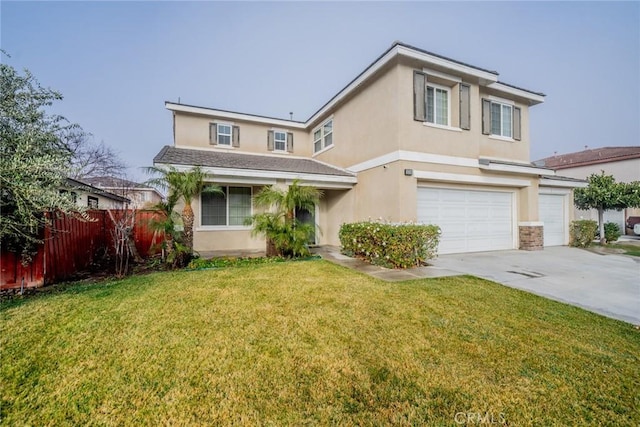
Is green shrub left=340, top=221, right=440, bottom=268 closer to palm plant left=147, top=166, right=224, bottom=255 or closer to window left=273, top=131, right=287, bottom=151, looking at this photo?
palm plant left=147, top=166, right=224, bottom=255

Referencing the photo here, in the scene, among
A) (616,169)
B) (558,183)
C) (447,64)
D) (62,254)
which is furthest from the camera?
(616,169)

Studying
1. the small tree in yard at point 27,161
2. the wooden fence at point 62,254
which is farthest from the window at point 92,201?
the small tree in yard at point 27,161

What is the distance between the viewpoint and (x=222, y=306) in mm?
4477

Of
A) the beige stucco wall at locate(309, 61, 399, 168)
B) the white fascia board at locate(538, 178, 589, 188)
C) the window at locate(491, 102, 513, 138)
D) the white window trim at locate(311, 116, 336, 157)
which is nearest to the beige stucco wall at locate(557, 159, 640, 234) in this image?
the white fascia board at locate(538, 178, 589, 188)

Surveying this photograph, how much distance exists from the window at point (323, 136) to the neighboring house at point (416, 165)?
15 cm

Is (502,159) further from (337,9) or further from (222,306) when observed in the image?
(222,306)

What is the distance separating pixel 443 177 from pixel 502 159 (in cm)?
405

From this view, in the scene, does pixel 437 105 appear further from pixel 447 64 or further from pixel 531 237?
pixel 531 237

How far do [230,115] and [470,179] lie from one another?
11.7m

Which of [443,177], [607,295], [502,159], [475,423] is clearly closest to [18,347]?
[475,423]

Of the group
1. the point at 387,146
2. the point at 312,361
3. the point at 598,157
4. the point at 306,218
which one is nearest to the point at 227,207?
the point at 306,218

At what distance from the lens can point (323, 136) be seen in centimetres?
1426

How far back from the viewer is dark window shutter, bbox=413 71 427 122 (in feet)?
29.5

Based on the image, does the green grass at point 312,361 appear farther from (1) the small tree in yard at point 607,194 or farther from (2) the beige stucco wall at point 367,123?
(1) the small tree in yard at point 607,194
